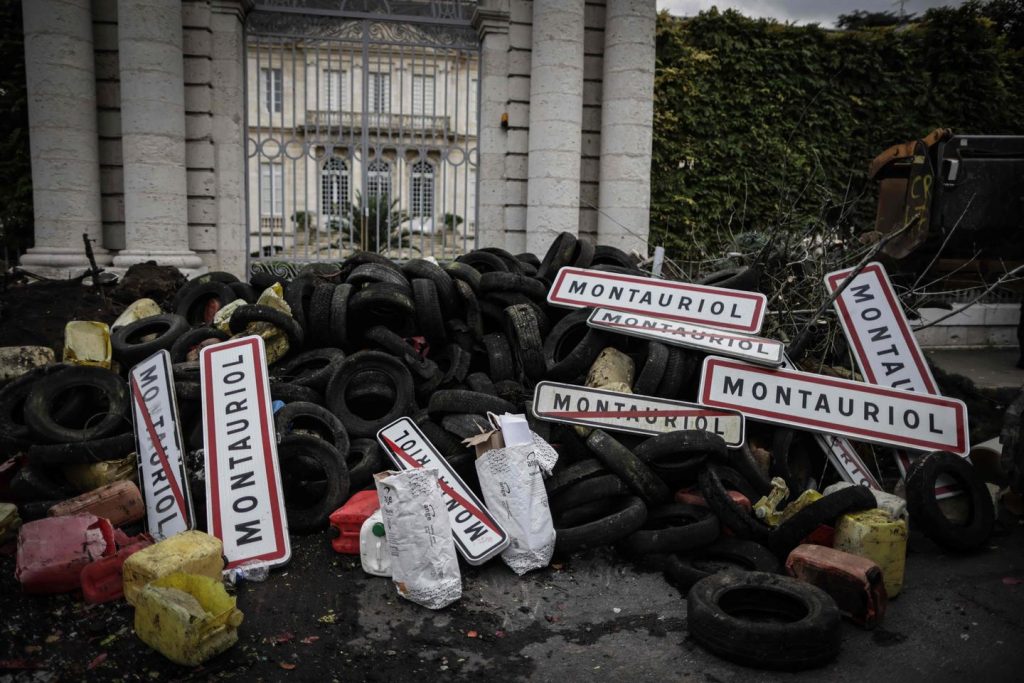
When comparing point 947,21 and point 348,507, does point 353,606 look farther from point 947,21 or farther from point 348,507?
point 947,21

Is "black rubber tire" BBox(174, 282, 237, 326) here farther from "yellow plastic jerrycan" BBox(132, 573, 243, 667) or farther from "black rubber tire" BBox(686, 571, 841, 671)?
"black rubber tire" BBox(686, 571, 841, 671)

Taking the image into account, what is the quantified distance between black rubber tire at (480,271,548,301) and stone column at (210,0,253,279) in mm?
4990

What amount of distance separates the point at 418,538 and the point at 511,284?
247 cm

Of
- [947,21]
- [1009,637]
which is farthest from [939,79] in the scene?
[1009,637]

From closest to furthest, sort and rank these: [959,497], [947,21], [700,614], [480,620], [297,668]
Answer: [297,668] < [700,614] < [480,620] < [959,497] < [947,21]

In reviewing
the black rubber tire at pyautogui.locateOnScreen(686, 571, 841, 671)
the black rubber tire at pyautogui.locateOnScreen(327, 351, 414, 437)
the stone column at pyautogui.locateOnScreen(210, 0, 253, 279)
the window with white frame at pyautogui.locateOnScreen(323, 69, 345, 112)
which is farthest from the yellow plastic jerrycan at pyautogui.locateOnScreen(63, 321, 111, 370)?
the window with white frame at pyautogui.locateOnScreen(323, 69, 345, 112)

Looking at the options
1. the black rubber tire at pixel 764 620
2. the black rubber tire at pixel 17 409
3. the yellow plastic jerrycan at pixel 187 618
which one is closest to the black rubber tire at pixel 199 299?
the black rubber tire at pixel 17 409

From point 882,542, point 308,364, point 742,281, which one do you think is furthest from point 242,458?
point 742,281

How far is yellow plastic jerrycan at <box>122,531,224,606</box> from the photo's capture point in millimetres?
2939

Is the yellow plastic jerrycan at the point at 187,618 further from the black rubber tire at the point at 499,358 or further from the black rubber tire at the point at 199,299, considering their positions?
the black rubber tire at the point at 199,299

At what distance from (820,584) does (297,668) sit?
7.57 ft

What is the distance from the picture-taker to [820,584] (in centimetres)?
315

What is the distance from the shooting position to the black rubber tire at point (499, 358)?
4828 mm

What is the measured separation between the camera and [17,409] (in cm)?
442
